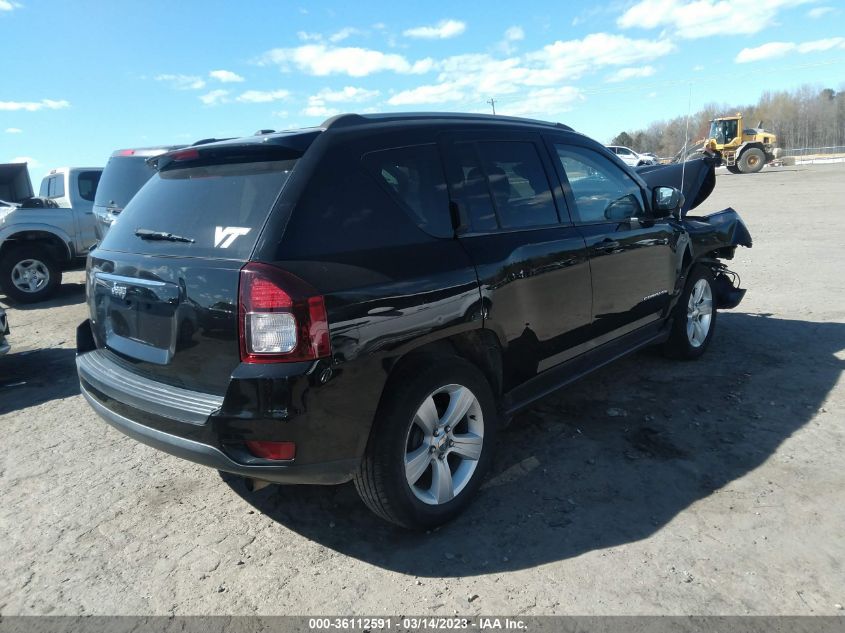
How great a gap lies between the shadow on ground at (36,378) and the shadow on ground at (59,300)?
9.61 ft

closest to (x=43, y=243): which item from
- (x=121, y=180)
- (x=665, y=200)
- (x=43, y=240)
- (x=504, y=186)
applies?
(x=43, y=240)

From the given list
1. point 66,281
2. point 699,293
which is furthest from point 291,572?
point 66,281

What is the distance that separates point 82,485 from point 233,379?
72.8 inches

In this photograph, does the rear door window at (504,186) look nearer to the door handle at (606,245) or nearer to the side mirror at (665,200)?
the door handle at (606,245)

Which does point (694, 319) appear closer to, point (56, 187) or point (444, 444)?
point (444, 444)

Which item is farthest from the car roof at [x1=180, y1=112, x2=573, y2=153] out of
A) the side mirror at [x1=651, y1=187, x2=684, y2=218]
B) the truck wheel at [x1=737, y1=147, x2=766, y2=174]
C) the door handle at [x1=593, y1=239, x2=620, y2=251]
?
the truck wheel at [x1=737, y1=147, x2=766, y2=174]

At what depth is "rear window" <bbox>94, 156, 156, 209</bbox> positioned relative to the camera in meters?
8.70

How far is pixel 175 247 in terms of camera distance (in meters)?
2.71

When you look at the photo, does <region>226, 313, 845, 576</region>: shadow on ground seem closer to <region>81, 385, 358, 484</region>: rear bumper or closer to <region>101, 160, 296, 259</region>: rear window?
<region>81, 385, 358, 484</region>: rear bumper

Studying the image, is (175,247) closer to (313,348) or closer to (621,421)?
(313,348)

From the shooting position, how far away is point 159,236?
2836mm

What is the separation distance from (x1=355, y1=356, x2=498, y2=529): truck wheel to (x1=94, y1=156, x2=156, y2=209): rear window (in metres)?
7.41

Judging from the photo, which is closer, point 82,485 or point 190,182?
point 190,182

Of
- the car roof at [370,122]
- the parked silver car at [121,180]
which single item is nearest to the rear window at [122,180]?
the parked silver car at [121,180]
